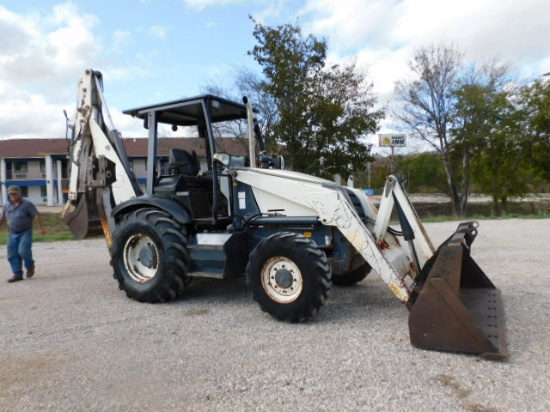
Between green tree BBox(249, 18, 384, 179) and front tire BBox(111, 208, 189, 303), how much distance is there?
15008mm

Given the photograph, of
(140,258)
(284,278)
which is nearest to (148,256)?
(140,258)

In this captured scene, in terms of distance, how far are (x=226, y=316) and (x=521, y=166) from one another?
80.1 feet

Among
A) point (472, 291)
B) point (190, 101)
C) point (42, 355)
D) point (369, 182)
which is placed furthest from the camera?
point (369, 182)

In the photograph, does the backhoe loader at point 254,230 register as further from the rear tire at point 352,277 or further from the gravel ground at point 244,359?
the gravel ground at point 244,359

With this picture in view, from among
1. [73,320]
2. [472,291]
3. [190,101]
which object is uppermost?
[190,101]

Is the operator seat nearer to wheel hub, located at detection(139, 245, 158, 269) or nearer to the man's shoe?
wheel hub, located at detection(139, 245, 158, 269)

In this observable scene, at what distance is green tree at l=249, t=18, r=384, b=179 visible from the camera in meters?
20.4

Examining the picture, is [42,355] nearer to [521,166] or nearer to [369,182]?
[521,166]

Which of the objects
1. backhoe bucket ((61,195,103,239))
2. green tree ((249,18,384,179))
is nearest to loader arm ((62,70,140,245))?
backhoe bucket ((61,195,103,239))

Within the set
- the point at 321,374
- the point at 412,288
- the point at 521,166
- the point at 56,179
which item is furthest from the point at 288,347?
the point at 56,179

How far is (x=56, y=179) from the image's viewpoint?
45875 mm

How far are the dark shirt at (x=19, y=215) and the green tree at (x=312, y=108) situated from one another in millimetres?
13794

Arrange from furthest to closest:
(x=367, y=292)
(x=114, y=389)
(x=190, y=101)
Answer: (x=367, y=292) < (x=190, y=101) < (x=114, y=389)

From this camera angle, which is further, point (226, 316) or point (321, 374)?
point (226, 316)
